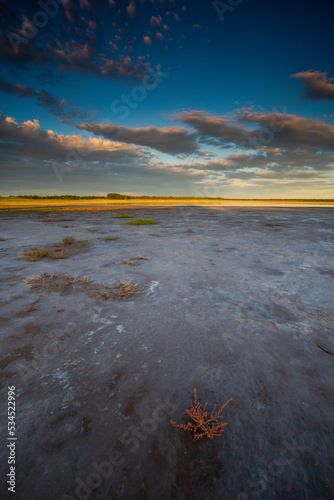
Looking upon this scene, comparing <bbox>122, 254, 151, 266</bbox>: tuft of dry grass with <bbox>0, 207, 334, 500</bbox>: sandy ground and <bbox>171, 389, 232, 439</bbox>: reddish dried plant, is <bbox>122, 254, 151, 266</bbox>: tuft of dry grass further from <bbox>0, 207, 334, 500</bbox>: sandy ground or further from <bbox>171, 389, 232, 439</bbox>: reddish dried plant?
<bbox>171, 389, 232, 439</bbox>: reddish dried plant

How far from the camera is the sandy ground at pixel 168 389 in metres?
1.68

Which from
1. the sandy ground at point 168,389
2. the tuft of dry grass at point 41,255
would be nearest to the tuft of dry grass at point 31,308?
the sandy ground at point 168,389

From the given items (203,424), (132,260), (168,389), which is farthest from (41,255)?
(203,424)

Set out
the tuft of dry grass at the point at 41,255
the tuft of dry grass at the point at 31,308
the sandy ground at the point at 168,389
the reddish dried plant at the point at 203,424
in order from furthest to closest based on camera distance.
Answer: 1. the tuft of dry grass at the point at 41,255
2. the tuft of dry grass at the point at 31,308
3. the reddish dried plant at the point at 203,424
4. the sandy ground at the point at 168,389

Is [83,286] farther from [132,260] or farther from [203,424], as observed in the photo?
[203,424]

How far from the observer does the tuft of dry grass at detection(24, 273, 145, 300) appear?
189 inches

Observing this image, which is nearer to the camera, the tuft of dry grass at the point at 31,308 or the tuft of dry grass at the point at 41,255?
the tuft of dry grass at the point at 31,308

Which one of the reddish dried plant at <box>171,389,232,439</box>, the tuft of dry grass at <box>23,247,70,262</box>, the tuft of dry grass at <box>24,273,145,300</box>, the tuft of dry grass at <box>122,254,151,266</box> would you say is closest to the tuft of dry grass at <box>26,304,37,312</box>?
the tuft of dry grass at <box>24,273,145,300</box>

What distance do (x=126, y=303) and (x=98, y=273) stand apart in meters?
2.07

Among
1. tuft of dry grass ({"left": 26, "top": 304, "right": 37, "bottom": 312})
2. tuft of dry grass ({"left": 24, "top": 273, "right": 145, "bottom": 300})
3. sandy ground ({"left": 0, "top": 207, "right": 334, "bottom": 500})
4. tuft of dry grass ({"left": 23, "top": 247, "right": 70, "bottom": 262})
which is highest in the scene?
tuft of dry grass ({"left": 23, "top": 247, "right": 70, "bottom": 262})

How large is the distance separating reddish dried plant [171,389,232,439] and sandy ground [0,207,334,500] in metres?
0.06

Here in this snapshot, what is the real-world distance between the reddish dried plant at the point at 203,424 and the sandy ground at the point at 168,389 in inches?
2.5

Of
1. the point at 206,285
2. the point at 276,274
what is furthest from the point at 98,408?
the point at 276,274

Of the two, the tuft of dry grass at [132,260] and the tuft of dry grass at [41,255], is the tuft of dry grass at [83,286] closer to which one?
the tuft of dry grass at [132,260]
